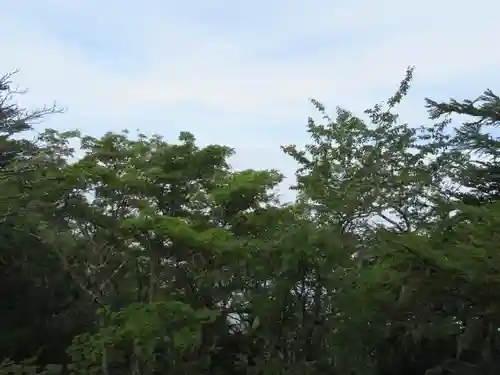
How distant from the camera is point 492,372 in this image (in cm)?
841

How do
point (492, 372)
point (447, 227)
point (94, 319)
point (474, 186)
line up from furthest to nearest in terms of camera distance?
point (94, 319)
point (474, 186)
point (447, 227)
point (492, 372)

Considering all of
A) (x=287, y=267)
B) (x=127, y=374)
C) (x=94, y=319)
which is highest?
(x=287, y=267)

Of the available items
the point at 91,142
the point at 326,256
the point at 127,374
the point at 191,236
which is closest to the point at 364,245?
the point at 326,256

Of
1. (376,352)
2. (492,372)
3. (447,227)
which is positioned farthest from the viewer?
(376,352)

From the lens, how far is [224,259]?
10.4 meters

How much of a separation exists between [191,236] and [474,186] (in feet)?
13.7

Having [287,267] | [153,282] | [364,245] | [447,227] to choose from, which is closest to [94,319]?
[153,282]

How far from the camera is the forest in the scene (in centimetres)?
937

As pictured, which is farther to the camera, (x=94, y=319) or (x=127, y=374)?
(x=94, y=319)

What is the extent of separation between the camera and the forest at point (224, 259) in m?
9.37

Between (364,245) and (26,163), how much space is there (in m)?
5.13

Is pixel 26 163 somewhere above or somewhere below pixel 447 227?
above

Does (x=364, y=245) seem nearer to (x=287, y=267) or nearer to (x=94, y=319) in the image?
(x=287, y=267)

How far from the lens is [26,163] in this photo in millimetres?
10859
